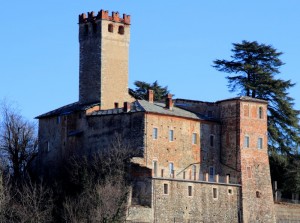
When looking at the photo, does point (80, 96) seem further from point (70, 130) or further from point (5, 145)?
point (5, 145)

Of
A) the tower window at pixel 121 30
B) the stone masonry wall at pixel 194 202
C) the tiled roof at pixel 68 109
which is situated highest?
the tower window at pixel 121 30

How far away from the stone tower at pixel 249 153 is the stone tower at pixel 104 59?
27.5ft

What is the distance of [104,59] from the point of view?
87312 millimetres

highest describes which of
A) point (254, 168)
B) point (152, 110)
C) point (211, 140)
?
point (152, 110)

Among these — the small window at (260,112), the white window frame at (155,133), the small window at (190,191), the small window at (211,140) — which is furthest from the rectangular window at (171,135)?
the small window at (260,112)

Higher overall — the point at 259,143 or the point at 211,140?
the point at 211,140

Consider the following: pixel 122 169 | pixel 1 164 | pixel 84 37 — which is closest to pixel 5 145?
pixel 1 164

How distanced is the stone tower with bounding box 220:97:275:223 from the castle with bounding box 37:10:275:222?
0.07 metres

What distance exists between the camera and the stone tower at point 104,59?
87.1m

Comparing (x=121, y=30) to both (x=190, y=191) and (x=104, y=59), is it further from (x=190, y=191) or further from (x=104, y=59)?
(x=190, y=191)

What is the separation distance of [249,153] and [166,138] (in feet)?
21.1

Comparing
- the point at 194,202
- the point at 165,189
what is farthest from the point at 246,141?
the point at 165,189

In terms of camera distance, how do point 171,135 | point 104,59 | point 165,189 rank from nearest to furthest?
point 165,189 → point 171,135 → point 104,59

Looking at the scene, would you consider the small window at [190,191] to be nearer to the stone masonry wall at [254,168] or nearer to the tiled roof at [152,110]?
the stone masonry wall at [254,168]
